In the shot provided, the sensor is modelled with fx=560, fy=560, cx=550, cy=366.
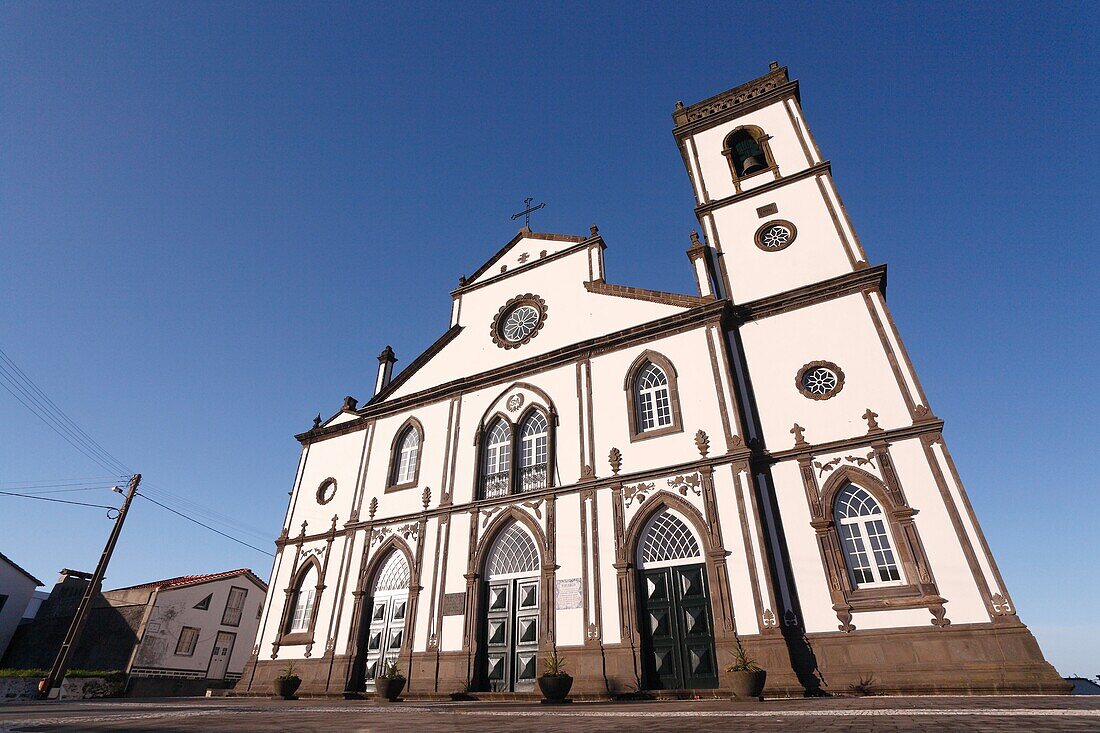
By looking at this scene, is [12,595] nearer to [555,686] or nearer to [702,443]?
[555,686]

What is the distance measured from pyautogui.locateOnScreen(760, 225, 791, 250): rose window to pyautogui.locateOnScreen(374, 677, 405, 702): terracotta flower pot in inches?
611

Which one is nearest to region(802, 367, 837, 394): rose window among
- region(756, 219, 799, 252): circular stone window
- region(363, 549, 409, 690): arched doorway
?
region(756, 219, 799, 252): circular stone window

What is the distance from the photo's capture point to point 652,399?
51.3 feet

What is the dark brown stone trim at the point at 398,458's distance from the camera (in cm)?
1853

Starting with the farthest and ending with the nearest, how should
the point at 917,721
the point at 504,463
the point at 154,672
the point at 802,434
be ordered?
the point at 154,672 < the point at 504,463 < the point at 802,434 < the point at 917,721

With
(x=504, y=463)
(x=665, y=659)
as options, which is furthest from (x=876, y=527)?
(x=504, y=463)

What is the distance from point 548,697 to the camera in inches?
455

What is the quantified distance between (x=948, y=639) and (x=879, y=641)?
3.77 feet

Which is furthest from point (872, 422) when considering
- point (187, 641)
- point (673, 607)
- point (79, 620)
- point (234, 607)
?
point (234, 607)

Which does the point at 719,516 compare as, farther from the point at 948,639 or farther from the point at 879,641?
the point at 948,639

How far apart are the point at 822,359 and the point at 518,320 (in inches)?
391

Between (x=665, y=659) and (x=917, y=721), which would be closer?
(x=917, y=721)

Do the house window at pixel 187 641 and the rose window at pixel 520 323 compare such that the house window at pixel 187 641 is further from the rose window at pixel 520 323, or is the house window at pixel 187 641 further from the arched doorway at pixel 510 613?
the rose window at pixel 520 323

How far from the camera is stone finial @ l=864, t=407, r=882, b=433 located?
12719 millimetres
